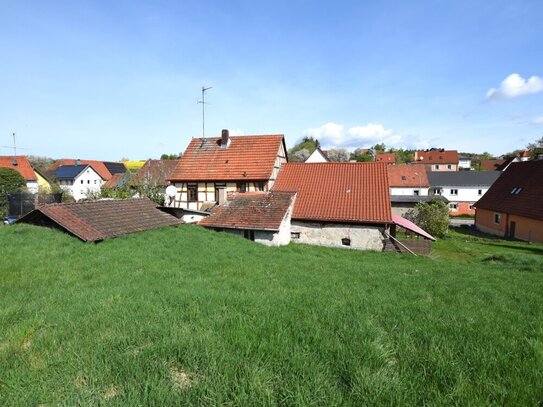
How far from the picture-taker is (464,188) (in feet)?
160

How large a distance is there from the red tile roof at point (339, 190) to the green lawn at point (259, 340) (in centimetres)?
1197

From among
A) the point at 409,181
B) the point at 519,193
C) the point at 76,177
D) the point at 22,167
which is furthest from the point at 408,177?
the point at 22,167

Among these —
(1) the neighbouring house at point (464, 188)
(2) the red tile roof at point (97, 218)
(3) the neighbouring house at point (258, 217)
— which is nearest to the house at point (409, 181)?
(1) the neighbouring house at point (464, 188)

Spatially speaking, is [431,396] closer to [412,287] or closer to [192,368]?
[192,368]

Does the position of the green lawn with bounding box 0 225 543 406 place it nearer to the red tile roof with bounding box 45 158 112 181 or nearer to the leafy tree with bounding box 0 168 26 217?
the leafy tree with bounding box 0 168 26 217

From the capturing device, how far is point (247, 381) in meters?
3.48

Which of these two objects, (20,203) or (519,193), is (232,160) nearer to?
(20,203)

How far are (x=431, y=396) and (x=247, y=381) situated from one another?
5.90ft

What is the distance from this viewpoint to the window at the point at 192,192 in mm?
25797

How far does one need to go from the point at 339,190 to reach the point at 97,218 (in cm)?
1479

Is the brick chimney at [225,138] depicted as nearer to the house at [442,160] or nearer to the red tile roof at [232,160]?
the red tile roof at [232,160]

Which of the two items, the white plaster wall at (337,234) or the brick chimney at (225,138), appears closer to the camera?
the white plaster wall at (337,234)

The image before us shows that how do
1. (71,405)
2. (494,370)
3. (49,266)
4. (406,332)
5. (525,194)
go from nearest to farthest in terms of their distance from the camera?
(71,405) < (494,370) < (406,332) < (49,266) < (525,194)

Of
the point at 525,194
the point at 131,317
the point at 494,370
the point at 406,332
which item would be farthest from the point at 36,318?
the point at 525,194
